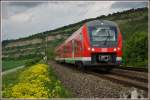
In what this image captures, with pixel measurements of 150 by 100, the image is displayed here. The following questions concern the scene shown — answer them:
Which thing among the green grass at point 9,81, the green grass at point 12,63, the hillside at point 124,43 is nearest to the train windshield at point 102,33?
the hillside at point 124,43

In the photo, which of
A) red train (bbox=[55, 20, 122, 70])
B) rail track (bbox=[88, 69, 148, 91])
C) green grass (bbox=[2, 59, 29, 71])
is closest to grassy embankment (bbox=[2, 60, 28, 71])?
green grass (bbox=[2, 59, 29, 71])

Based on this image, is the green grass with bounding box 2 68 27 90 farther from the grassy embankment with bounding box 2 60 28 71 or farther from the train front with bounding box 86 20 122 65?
the grassy embankment with bounding box 2 60 28 71

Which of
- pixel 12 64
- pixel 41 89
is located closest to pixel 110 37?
pixel 41 89

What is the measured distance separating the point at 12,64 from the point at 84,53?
27866mm

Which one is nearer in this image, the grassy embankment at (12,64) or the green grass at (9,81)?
the green grass at (9,81)

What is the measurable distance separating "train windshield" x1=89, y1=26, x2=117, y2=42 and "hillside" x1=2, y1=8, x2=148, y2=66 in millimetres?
2635

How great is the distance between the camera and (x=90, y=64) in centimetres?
2145

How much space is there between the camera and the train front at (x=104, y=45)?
844 inches

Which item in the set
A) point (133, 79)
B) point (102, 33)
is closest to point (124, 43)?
point (102, 33)

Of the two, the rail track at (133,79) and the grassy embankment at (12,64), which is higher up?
the rail track at (133,79)

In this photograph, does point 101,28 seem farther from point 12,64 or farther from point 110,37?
point 12,64

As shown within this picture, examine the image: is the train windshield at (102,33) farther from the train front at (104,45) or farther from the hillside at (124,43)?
the hillside at (124,43)

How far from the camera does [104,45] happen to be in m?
21.5

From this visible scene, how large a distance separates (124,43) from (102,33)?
15801 mm
